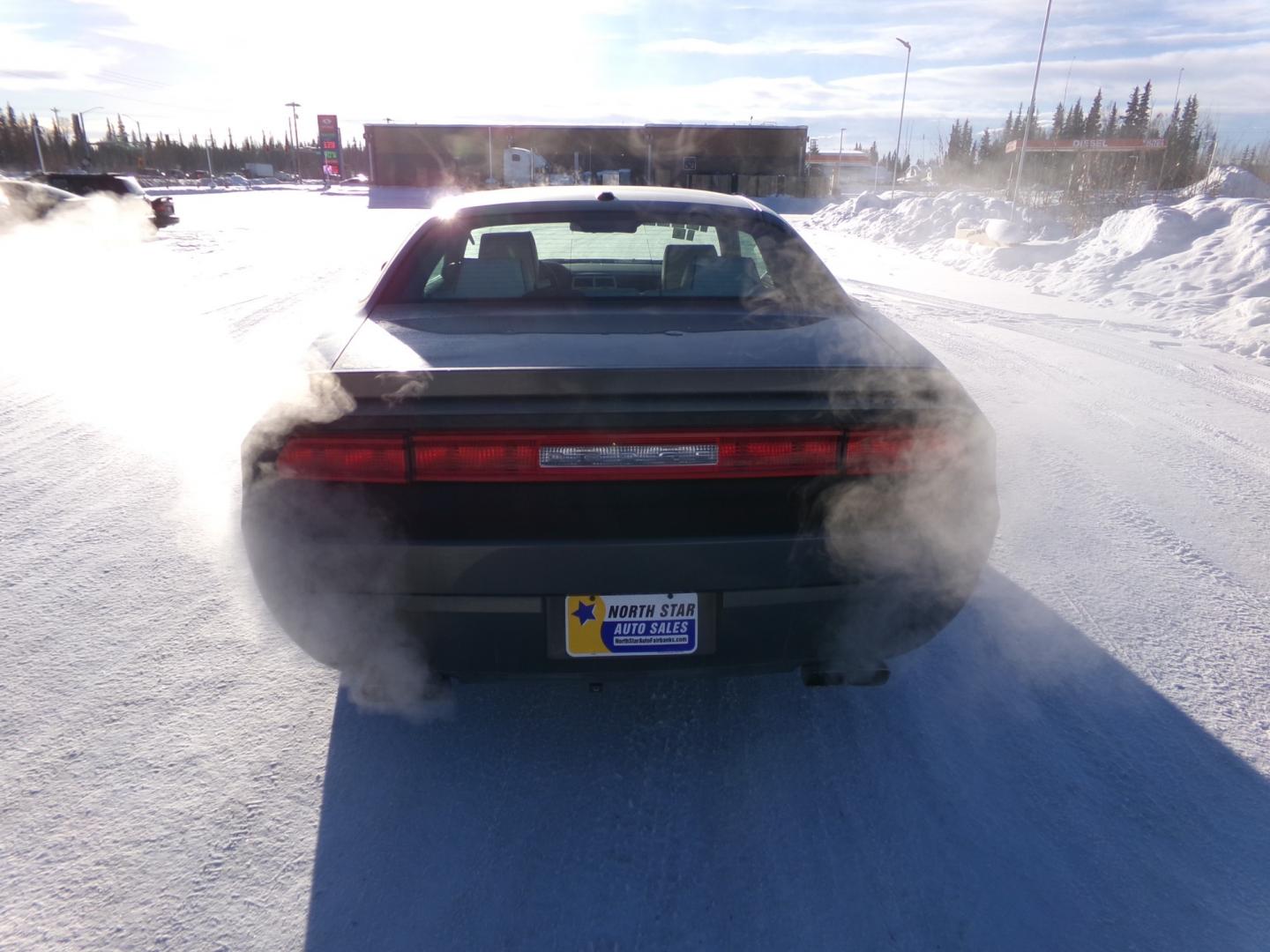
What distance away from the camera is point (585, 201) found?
3.20 metres

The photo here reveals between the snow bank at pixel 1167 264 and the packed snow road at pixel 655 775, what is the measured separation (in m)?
5.46

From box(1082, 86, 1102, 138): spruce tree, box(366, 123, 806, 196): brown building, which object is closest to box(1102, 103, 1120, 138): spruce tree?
box(1082, 86, 1102, 138): spruce tree

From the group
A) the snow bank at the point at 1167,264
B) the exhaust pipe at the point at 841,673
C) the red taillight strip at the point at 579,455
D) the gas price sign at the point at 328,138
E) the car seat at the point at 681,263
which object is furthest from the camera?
the gas price sign at the point at 328,138

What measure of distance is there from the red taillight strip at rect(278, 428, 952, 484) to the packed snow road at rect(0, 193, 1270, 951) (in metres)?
0.83

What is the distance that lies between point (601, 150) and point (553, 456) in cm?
5575

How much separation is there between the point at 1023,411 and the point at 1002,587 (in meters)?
2.50

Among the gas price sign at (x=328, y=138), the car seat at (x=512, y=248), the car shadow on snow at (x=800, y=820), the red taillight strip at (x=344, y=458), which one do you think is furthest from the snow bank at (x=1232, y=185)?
the gas price sign at (x=328, y=138)

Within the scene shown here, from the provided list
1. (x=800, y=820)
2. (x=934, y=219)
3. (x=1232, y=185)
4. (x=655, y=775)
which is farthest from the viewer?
(x=1232, y=185)

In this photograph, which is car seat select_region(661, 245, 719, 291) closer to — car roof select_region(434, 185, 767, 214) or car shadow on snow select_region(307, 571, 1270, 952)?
car roof select_region(434, 185, 767, 214)

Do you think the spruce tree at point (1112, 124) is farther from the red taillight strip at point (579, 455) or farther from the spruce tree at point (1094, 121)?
the red taillight strip at point (579, 455)

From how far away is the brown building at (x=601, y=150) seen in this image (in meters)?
52.5

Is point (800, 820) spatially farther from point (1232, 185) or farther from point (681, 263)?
point (1232, 185)

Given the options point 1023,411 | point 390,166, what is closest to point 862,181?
point 390,166

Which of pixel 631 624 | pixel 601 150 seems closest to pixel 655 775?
pixel 631 624
